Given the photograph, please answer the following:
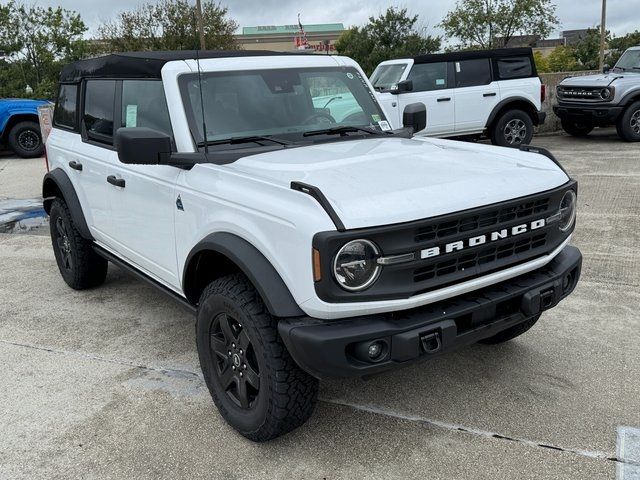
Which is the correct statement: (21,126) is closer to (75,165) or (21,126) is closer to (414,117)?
(75,165)

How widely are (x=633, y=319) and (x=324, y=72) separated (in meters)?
2.68

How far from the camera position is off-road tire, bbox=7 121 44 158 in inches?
519

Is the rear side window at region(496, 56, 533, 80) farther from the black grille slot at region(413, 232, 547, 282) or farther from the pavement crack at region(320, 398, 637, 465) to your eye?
the pavement crack at region(320, 398, 637, 465)

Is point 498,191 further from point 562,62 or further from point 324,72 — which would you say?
point 562,62

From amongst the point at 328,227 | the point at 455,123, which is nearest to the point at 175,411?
the point at 328,227

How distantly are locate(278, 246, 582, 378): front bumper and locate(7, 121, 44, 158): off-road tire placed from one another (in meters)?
12.8

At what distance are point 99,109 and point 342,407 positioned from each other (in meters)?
2.76

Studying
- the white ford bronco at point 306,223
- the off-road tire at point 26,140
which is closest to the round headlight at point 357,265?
the white ford bronco at point 306,223

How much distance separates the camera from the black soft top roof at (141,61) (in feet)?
11.7

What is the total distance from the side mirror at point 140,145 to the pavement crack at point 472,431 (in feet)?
5.17

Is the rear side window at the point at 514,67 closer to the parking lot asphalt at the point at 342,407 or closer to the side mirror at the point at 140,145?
the parking lot asphalt at the point at 342,407

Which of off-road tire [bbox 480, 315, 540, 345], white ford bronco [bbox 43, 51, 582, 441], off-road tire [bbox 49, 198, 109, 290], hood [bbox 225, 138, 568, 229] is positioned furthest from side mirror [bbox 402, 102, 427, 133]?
off-road tire [bbox 49, 198, 109, 290]

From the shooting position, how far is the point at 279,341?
2605 mm

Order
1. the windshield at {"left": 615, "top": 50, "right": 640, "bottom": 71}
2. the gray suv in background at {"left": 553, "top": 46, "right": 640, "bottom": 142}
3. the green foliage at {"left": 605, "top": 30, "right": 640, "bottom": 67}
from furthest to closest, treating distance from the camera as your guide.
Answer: the green foliage at {"left": 605, "top": 30, "right": 640, "bottom": 67}, the windshield at {"left": 615, "top": 50, "right": 640, "bottom": 71}, the gray suv in background at {"left": 553, "top": 46, "right": 640, "bottom": 142}
